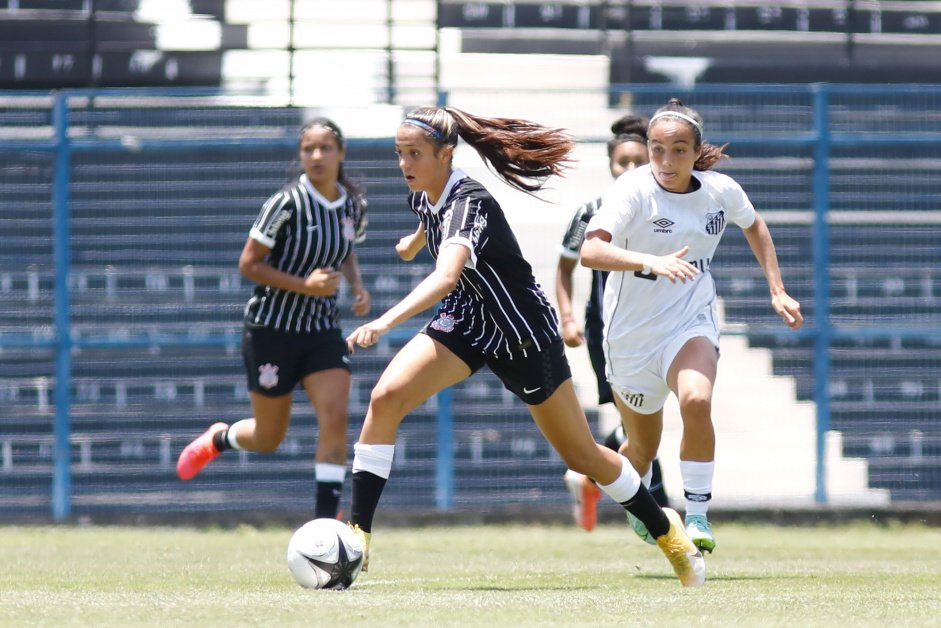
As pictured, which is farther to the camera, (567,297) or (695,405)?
(567,297)

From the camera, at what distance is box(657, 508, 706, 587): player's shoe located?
18.2 ft

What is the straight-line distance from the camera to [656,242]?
6035 millimetres

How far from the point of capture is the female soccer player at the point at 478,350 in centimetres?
537

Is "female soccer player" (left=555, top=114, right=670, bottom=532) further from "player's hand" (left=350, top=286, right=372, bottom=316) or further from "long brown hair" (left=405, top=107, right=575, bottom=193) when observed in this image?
"long brown hair" (left=405, top=107, right=575, bottom=193)

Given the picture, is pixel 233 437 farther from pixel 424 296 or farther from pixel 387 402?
pixel 424 296

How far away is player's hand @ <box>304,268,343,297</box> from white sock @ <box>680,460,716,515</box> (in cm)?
223

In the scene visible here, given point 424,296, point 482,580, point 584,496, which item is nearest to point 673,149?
point 424,296

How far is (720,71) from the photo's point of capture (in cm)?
1154

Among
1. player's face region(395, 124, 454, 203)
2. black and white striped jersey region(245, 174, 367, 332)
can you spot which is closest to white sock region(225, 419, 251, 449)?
black and white striped jersey region(245, 174, 367, 332)

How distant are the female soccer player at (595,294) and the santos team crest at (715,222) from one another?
114cm

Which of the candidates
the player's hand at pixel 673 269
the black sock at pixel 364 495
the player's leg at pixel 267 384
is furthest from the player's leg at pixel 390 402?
the player's leg at pixel 267 384

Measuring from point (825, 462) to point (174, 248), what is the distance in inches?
199

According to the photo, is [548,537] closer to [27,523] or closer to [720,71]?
[27,523]

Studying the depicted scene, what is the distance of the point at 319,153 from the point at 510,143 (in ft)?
6.34
